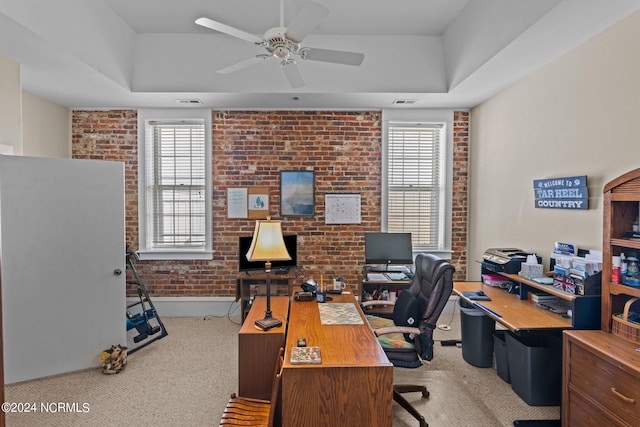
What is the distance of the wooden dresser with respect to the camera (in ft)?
5.77

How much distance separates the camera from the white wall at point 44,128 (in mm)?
3861

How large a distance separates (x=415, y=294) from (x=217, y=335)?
2430 millimetres

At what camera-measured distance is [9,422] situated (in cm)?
251

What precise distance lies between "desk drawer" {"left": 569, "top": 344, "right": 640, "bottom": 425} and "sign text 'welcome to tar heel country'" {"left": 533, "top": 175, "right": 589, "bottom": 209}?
1242 millimetres

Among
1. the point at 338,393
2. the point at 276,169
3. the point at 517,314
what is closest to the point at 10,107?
the point at 276,169

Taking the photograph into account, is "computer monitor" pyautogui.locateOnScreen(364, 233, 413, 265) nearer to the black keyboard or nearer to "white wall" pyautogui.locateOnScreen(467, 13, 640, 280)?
the black keyboard

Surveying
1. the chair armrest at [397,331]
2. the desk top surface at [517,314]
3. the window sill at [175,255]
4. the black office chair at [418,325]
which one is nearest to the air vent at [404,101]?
the black office chair at [418,325]

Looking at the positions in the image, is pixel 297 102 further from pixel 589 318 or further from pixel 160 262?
pixel 589 318

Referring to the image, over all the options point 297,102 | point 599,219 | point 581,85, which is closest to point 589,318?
point 599,219

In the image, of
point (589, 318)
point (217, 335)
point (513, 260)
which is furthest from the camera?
point (217, 335)

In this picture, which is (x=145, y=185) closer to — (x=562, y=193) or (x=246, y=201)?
(x=246, y=201)

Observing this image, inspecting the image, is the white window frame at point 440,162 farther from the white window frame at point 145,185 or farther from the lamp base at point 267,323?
the lamp base at point 267,323

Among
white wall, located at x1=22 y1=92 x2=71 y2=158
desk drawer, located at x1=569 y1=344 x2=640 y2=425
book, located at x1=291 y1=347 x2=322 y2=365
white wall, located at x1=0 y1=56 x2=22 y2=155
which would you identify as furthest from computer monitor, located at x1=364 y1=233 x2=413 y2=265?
white wall, located at x1=22 y1=92 x2=71 y2=158

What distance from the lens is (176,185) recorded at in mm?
4637
